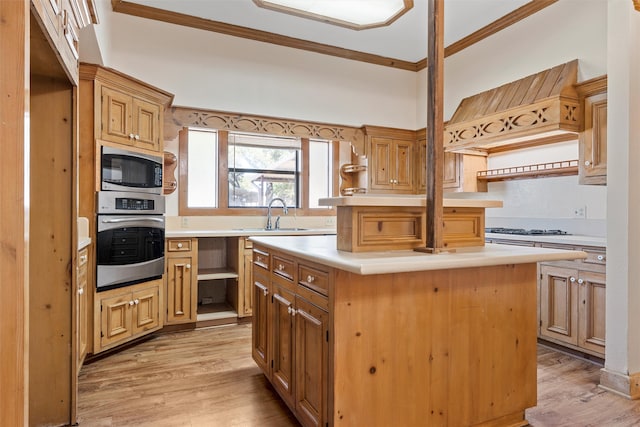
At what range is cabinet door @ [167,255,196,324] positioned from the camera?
11.1 ft

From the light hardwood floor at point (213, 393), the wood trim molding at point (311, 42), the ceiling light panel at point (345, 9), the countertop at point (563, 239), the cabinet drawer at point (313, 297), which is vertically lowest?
the light hardwood floor at point (213, 393)

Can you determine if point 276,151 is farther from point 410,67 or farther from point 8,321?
point 8,321

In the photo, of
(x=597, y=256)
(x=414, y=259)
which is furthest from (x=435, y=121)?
(x=597, y=256)

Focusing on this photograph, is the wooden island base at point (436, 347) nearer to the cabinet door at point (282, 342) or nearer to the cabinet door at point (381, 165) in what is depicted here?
the cabinet door at point (282, 342)

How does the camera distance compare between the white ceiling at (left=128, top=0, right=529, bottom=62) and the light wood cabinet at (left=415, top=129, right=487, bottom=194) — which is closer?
the white ceiling at (left=128, top=0, right=529, bottom=62)

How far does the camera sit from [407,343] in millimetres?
1631

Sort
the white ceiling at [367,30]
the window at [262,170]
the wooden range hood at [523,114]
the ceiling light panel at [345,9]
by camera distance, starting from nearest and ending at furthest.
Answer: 1. the wooden range hood at [523,114]
2. the ceiling light panel at [345,9]
3. the white ceiling at [367,30]
4. the window at [262,170]

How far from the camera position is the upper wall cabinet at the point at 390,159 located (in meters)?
4.66

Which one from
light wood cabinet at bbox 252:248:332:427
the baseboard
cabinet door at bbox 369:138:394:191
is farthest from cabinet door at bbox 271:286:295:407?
cabinet door at bbox 369:138:394:191

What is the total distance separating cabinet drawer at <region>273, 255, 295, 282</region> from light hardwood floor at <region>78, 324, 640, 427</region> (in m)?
0.75

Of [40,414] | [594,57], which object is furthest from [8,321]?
[594,57]

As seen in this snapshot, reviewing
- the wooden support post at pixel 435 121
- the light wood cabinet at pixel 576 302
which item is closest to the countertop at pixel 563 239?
the light wood cabinet at pixel 576 302

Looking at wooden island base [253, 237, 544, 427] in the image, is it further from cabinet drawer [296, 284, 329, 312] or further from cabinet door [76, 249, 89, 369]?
cabinet door [76, 249, 89, 369]

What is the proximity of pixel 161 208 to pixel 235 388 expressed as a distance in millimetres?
1703
